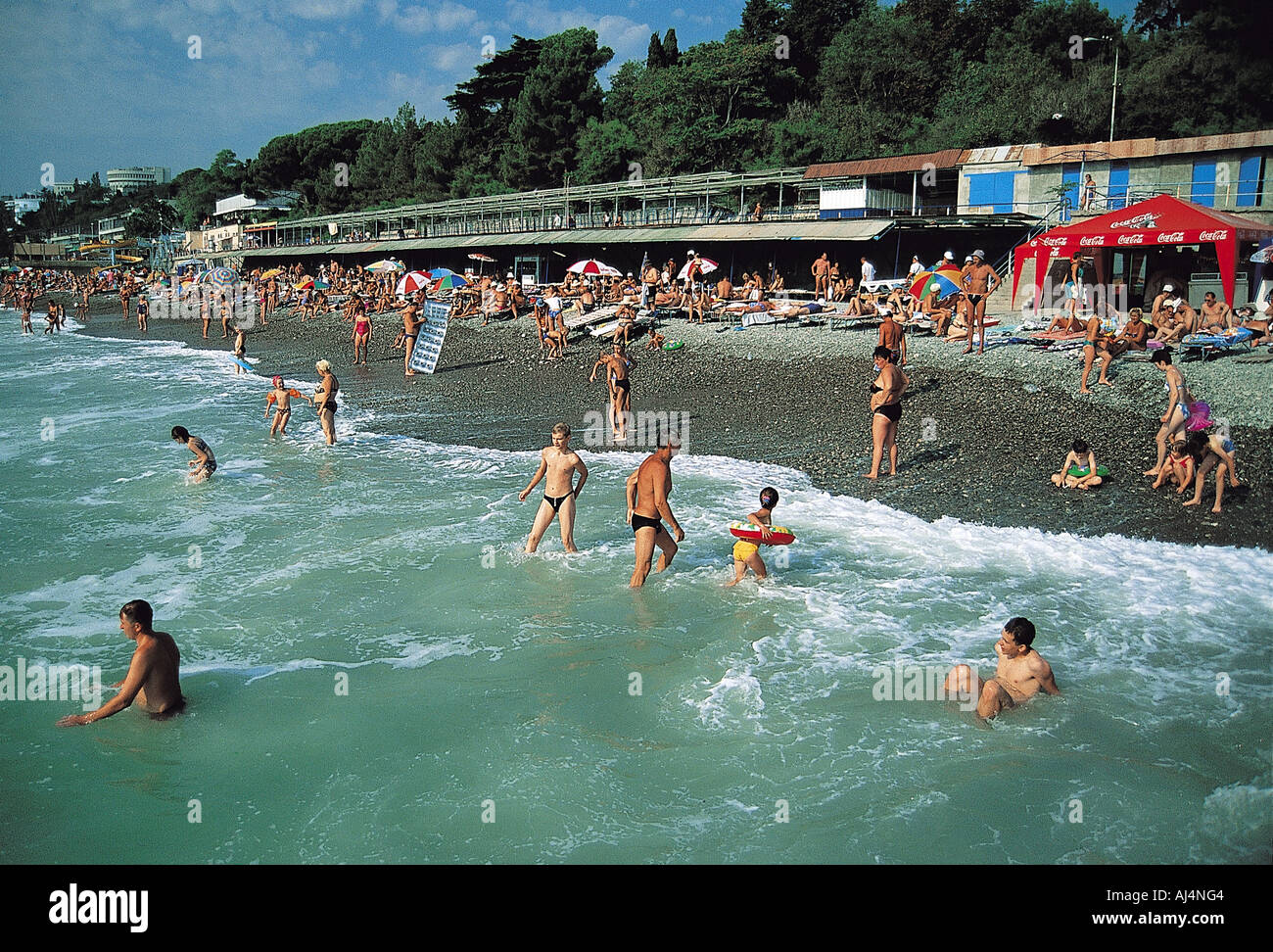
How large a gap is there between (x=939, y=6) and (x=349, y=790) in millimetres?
45667

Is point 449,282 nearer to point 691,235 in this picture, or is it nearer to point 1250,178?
point 691,235

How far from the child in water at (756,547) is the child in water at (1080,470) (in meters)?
4.19

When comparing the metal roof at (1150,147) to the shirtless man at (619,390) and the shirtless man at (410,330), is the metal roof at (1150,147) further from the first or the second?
the shirtless man at (410,330)

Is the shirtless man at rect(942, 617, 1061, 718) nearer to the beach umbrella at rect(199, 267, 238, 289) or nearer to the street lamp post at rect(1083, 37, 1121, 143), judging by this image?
the street lamp post at rect(1083, 37, 1121, 143)

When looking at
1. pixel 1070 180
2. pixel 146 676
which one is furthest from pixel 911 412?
pixel 1070 180

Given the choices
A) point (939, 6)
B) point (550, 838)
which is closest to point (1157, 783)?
point (550, 838)

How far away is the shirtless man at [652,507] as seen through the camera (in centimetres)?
733

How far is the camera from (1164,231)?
1456 centimetres

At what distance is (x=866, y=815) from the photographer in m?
5.02

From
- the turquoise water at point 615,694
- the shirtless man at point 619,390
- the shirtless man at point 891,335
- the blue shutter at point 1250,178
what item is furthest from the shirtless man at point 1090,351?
the blue shutter at point 1250,178

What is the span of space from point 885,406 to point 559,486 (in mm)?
4342
